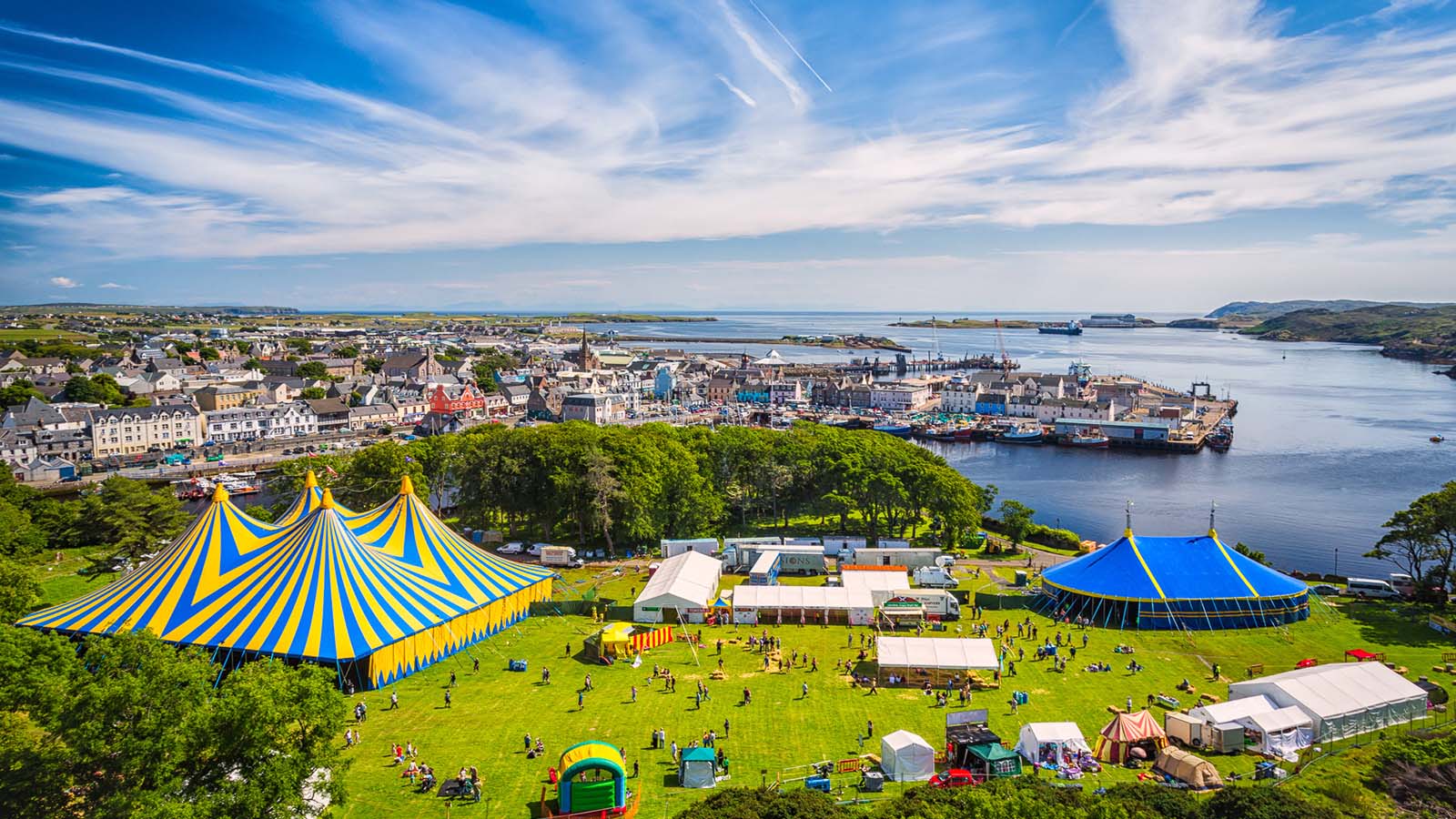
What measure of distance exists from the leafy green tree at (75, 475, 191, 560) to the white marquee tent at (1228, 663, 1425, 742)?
43.4 m

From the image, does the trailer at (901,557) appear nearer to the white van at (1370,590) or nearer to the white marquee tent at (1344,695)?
the white marquee tent at (1344,695)

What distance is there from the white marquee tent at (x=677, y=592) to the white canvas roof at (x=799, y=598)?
128 cm

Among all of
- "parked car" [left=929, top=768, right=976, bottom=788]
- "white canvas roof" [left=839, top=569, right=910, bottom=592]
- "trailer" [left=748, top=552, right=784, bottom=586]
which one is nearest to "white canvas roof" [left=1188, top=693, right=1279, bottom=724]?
"parked car" [left=929, top=768, right=976, bottom=788]

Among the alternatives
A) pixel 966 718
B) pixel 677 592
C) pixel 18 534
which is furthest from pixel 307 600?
pixel 18 534

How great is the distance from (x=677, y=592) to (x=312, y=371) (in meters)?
109

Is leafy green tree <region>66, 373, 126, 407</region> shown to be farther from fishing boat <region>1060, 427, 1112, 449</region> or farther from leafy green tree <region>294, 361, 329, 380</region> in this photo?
fishing boat <region>1060, 427, 1112, 449</region>

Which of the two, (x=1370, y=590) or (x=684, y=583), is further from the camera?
(x=1370, y=590)

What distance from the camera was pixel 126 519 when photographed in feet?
124

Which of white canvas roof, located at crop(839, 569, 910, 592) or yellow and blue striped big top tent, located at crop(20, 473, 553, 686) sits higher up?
yellow and blue striped big top tent, located at crop(20, 473, 553, 686)

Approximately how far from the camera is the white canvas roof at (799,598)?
1110 inches

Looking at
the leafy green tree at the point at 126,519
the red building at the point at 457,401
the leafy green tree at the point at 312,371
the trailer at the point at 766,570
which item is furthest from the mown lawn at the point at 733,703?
the leafy green tree at the point at 312,371

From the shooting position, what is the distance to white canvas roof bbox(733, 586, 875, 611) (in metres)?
28.2

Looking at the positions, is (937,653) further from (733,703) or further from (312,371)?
(312,371)

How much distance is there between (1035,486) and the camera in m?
65.2
